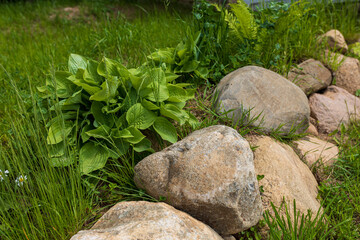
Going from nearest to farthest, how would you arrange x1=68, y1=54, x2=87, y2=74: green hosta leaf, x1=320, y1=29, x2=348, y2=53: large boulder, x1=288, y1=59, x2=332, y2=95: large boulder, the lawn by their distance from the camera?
the lawn
x1=68, y1=54, x2=87, y2=74: green hosta leaf
x1=288, y1=59, x2=332, y2=95: large boulder
x1=320, y1=29, x2=348, y2=53: large boulder

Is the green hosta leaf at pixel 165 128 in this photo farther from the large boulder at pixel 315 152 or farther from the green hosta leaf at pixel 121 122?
the large boulder at pixel 315 152

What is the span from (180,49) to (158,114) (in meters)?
0.97

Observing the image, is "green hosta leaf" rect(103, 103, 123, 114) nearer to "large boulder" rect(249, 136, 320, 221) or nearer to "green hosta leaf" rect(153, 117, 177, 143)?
"green hosta leaf" rect(153, 117, 177, 143)

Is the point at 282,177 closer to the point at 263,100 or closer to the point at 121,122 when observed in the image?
the point at 263,100

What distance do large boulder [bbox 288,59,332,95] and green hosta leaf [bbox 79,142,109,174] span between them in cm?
231

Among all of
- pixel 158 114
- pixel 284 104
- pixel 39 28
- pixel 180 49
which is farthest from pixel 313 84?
pixel 39 28

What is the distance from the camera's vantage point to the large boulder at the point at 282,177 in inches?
108

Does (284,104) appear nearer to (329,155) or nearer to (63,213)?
(329,155)

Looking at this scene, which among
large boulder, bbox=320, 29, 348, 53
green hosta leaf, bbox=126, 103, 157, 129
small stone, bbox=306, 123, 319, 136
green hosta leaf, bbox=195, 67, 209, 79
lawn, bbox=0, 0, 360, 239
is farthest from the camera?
large boulder, bbox=320, 29, 348, 53

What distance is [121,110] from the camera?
275 cm

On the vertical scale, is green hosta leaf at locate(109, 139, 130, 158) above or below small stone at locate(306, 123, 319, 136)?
above

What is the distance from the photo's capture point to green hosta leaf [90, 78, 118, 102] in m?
2.52

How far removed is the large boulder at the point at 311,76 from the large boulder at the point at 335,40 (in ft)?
1.86

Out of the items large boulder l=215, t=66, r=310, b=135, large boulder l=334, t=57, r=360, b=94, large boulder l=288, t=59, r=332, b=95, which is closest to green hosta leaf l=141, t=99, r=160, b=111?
large boulder l=215, t=66, r=310, b=135
